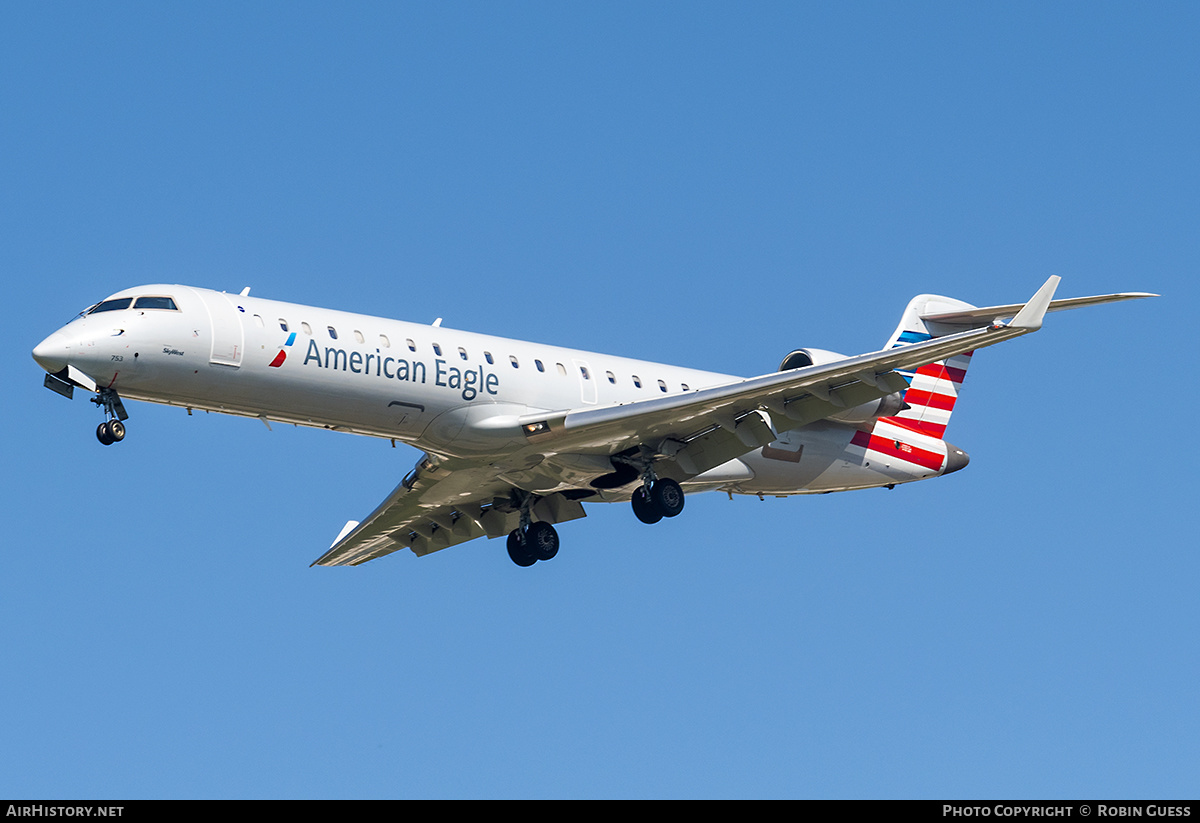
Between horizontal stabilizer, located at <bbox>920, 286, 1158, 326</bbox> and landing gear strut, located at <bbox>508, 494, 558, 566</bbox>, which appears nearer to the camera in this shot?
horizontal stabilizer, located at <bbox>920, 286, 1158, 326</bbox>

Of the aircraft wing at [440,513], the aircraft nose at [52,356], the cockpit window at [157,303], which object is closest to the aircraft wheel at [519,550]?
the aircraft wing at [440,513]

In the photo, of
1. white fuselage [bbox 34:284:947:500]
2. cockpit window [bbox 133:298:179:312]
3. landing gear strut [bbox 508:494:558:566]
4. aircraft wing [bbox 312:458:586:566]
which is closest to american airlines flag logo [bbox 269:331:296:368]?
white fuselage [bbox 34:284:947:500]

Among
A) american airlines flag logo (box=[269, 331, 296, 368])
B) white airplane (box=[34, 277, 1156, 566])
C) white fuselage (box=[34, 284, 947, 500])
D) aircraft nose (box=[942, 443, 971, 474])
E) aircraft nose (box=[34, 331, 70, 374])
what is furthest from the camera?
aircraft nose (box=[942, 443, 971, 474])

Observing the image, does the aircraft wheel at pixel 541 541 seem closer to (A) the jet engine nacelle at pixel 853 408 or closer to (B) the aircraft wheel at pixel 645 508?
(B) the aircraft wheel at pixel 645 508

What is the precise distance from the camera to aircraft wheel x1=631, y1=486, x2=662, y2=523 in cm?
2297

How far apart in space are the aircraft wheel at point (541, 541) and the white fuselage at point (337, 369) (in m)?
1.64

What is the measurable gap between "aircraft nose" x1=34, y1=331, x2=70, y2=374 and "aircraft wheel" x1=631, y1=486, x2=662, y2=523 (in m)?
8.82

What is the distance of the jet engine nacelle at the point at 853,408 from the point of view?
76.4 feet

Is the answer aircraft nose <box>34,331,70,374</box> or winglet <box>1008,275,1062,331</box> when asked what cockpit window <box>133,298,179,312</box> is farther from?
winglet <box>1008,275,1062,331</box>

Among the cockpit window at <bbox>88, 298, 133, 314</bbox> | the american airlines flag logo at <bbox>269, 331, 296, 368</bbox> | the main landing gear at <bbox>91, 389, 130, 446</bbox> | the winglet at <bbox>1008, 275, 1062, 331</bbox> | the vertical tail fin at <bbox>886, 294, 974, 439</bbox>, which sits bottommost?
the main landing gear at <bbox>91, 389, 130, 446</bbox>
